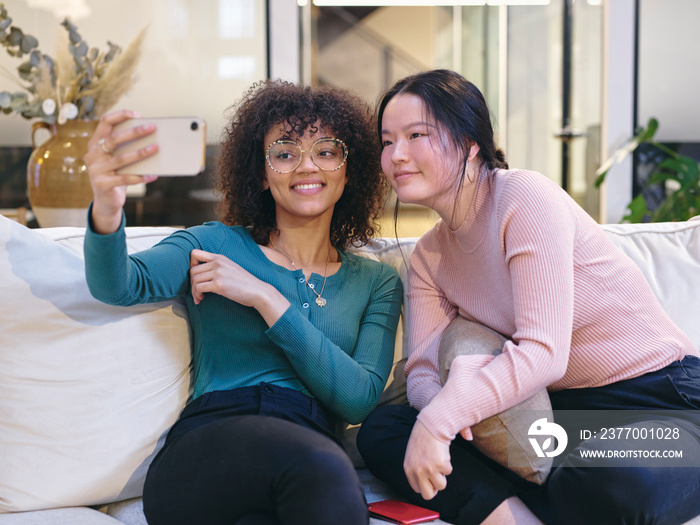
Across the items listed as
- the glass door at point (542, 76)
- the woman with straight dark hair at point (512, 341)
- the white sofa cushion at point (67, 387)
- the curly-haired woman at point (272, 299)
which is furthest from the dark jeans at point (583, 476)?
the glass door at point (542, 76)

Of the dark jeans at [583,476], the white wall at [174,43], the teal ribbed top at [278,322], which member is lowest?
the dark jeans at [583,476]

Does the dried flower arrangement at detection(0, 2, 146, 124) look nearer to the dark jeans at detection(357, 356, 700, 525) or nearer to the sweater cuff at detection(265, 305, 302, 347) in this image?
the sweater cuff at detection(265, 305, 302, 347)

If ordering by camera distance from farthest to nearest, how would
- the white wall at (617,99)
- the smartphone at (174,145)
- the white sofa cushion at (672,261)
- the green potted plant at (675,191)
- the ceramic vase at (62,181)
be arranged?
1. the white wall at (617,99)
2. the green potted plant at (675,191)
3. the ceramic vase at (62,181)
4. the white sofa cushion at (672,261)
5. the smartphone at (174,145)

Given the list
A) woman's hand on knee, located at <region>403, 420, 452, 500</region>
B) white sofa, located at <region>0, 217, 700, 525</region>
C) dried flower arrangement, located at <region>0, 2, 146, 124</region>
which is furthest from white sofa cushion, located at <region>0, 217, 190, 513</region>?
dried flower arrangement, located at <region>0, 2, 146, 124</region>

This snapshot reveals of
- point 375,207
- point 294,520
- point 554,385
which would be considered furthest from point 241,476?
point 375,207

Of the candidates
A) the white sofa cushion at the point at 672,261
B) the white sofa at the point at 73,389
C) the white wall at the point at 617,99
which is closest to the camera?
the white sofa at the point at 73,389

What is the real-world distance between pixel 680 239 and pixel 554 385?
2.23 ft

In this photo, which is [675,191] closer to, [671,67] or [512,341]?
[671,67]

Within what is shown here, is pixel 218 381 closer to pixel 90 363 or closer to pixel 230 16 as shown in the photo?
pixel 90 363

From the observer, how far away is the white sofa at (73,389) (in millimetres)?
1196

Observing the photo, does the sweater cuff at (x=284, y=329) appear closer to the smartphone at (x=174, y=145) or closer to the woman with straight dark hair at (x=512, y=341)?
the woman with straight dark hair at (x=512, y=341)

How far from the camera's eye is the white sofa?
3.92 feet

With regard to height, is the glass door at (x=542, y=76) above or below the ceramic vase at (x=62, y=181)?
above

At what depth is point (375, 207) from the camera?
67.4 inches
